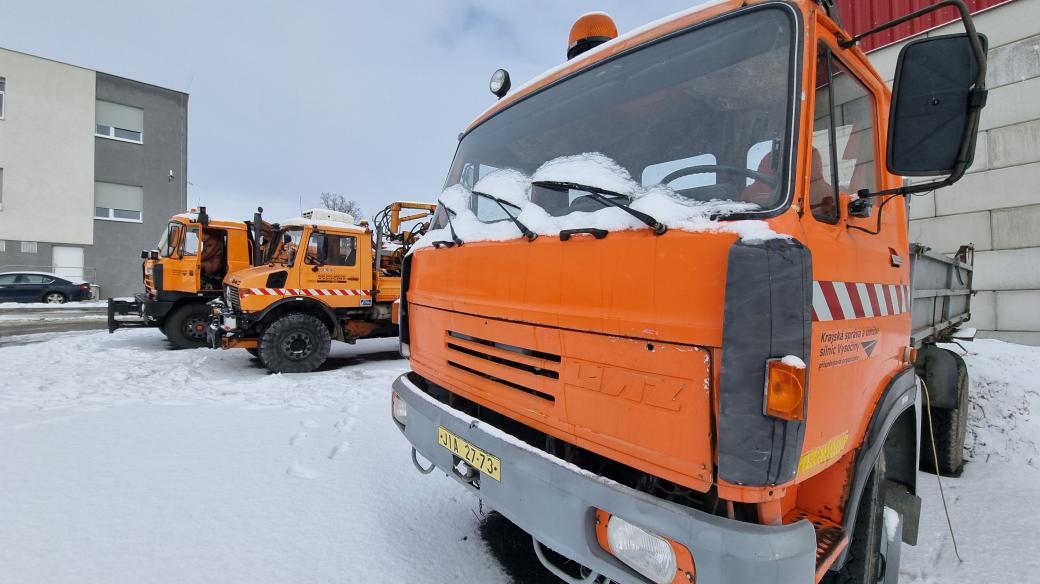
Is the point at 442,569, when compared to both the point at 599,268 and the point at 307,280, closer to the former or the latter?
the point at 599,268

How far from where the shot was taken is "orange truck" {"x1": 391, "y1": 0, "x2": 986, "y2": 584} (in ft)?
4.36

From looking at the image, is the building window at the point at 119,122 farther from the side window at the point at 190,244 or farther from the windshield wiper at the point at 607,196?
the windshield wiper at the point at 607,196

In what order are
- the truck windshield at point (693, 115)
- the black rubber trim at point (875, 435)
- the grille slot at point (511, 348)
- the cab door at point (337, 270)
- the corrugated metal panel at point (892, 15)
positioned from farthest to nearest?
the cab door at point (337, 270)
the corrugated metal panel at point (892, 15)
the grille slot at point (511, 348)
the black rubber trim at point (875, 435)
the truck windshield at point (693, 115)

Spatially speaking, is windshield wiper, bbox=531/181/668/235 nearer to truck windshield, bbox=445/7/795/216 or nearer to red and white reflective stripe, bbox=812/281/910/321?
truck windshield, bbox=445/7/795/216

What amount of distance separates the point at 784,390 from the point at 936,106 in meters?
1.07

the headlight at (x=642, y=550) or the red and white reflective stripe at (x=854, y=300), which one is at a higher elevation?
the red and white reflective stripe at (x=854, y=300)

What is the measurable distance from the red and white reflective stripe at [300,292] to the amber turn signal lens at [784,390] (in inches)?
302

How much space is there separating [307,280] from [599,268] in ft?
23.7

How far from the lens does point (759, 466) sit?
1.30m

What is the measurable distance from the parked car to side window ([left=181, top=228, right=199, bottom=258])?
14.7 metres

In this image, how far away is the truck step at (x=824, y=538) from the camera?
59.7 inches

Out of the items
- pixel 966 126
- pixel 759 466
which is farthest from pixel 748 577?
pixel 966 126

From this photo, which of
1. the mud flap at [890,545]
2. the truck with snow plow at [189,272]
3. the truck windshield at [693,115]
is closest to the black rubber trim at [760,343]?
the truck windshield at [693,115]

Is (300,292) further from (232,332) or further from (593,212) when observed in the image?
(593,212)
